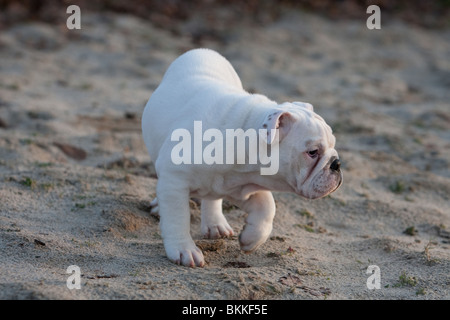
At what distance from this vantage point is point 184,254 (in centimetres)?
424

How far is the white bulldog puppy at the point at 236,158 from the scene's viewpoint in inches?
160

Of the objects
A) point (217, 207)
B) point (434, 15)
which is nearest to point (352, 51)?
point (434, 15)

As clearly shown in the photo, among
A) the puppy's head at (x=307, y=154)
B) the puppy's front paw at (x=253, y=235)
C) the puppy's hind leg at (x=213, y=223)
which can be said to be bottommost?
the puppy's front paw at (x=253, y=235)

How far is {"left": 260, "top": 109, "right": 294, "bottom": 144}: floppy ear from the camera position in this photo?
3.92 metres

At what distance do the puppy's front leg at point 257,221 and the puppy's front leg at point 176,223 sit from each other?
30 centimetres

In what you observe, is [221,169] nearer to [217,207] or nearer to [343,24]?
[217,207]

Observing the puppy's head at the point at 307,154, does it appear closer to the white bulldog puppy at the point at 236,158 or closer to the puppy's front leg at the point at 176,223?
the white bulldog puppy at the point at 236,158

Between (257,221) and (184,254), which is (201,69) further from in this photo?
(184,254)

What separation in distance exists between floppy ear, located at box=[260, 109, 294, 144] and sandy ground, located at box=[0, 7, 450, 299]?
2.63ft

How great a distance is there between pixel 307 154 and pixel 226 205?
1.69m

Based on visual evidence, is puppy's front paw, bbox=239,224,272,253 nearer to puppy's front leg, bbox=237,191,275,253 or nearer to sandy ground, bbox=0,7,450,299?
puppy's front leg, bbox=237,191,275,253

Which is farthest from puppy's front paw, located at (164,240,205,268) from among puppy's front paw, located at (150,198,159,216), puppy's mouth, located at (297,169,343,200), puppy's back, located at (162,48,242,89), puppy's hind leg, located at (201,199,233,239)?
puppy's back, located at (162,48,242,89)

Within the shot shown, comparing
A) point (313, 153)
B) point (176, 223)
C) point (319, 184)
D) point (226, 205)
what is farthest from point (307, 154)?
point (226, 205)

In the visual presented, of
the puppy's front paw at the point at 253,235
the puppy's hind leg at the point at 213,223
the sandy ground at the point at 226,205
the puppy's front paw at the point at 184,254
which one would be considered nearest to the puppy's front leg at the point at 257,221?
the puppy's front paw at the point at 253,235
